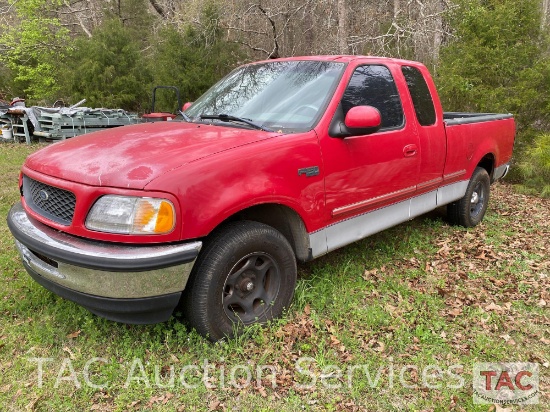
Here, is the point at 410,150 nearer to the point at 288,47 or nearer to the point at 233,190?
the point at 233,190

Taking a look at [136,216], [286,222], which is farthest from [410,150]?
[136,216]

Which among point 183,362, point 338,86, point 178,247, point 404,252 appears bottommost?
point 404,252

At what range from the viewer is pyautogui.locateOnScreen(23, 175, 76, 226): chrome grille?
2491mm

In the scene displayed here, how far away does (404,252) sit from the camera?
177 inches

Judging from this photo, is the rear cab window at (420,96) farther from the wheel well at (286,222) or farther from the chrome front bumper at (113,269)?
the chrome front bumper at (113,269)

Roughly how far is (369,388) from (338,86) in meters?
2.20

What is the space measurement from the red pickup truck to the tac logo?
1332mm

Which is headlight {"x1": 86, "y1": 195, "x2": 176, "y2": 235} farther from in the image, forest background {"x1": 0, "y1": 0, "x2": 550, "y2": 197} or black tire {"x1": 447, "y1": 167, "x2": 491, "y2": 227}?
forest background {"x1": 0, "y1": 0, "x2": 550, "y2": 197}

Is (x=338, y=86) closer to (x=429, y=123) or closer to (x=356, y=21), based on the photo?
(x=429, y=123)

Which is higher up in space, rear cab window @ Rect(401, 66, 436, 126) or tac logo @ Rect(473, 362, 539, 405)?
rear cab window @ Rect(401, 66, 436, 126)

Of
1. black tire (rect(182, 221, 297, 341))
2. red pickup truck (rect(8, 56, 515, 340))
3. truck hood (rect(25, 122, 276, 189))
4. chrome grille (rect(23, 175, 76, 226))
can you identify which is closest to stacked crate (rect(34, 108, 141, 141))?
red pickup truck (rect(8, 56, 515, 340))

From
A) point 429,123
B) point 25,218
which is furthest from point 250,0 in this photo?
point 25,218

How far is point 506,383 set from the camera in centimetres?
266

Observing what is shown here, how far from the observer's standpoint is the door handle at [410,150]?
3.78 m
